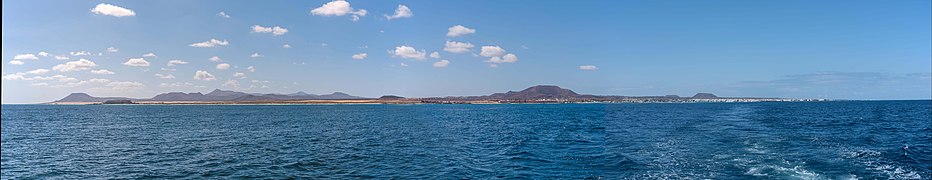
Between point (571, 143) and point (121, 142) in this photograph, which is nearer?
point (571, 143)

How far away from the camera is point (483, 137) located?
55.2 m

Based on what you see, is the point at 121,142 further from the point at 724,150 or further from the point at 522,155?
the point at 724,150

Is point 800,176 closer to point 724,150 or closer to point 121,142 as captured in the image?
point 724,150

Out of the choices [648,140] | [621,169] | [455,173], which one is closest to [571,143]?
[648,140]

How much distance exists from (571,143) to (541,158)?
11.4 meters

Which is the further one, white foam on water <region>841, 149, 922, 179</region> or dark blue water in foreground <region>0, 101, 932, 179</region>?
dark blue water in foreground <region>0, 101, 932, 179</region>

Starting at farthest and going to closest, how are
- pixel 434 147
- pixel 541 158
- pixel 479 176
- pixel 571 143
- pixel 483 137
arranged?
pixel 483 137 < pixel 571 143 < pixel 434 147 < pixel 541 158 < pixel 479 176

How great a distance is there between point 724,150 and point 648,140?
1031cm

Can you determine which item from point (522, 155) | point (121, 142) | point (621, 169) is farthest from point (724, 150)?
point (121, 142)

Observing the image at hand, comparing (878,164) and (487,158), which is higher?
(878,164)

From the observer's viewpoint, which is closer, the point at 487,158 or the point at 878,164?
the point at 878,164

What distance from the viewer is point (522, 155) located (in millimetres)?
38969

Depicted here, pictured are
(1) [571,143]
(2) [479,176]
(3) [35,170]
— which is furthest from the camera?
(1) [571,143]

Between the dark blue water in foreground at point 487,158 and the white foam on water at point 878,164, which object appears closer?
the white foam on water at point 878,164
